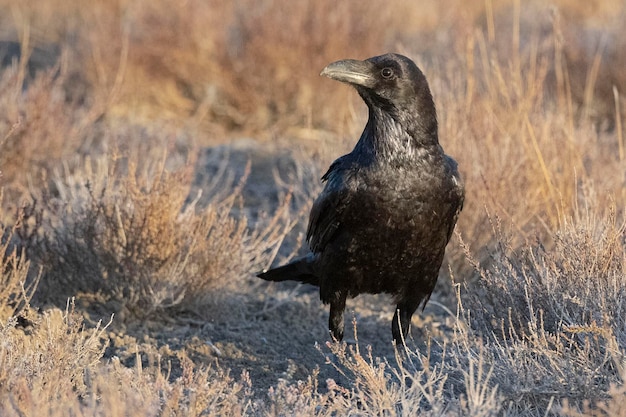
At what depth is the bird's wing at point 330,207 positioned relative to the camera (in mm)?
4281

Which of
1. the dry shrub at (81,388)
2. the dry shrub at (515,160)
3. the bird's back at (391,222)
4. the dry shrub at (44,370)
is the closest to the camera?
the dry shrub at (81,388)

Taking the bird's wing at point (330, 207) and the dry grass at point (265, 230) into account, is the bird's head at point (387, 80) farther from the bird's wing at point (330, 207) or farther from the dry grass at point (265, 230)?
the dry grass at point (265, 230)

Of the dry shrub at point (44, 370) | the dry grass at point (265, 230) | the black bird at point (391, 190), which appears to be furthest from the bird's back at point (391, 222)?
the dry shrub at point (44, 370)

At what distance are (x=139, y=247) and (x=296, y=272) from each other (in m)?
0.82

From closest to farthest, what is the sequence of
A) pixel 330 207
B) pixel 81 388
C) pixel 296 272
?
pixel 81 388 → pixel 330 207 → pixel 296 272

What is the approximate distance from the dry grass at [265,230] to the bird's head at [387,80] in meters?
0.60

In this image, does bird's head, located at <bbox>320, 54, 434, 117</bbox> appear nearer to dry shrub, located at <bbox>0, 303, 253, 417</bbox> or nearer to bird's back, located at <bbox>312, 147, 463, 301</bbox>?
bird's back, located at <bbox>312, 147, 463, 301</bbox>

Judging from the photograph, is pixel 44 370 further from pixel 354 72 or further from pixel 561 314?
pixel 561 314

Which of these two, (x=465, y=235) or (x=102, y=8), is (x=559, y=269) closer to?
(x=465, y=235)

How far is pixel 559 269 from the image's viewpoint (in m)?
4.07

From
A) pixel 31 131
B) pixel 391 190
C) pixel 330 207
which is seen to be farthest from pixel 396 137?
pixel 31 131

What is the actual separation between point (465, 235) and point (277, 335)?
4.11 feet

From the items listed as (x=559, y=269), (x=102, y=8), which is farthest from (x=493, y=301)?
(x=102, y=8)

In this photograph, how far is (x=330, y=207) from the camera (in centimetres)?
438
